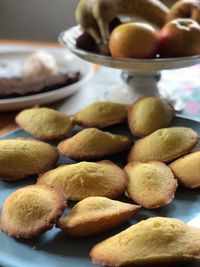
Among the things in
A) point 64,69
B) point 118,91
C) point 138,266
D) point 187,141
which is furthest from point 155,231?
point 64,69

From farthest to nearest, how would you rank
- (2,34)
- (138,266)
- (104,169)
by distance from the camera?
(2,34), (104,169), (138,266)

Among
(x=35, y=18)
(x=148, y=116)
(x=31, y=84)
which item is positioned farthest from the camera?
(x=35, y=18)

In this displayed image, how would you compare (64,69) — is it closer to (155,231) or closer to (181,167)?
(181,167)

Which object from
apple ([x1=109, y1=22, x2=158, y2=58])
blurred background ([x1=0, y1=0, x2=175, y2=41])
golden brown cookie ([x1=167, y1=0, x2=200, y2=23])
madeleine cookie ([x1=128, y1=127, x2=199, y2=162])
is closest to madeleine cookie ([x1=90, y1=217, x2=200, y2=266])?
madeleine cookie ([x1=128, y1=127, x2=199, y2=162])

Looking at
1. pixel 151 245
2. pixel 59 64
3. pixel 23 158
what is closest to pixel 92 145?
pixel 23 158

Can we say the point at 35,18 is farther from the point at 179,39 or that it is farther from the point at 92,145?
the point at 92,145

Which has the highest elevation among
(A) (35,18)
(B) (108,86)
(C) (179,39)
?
→ (C) (179,39)
